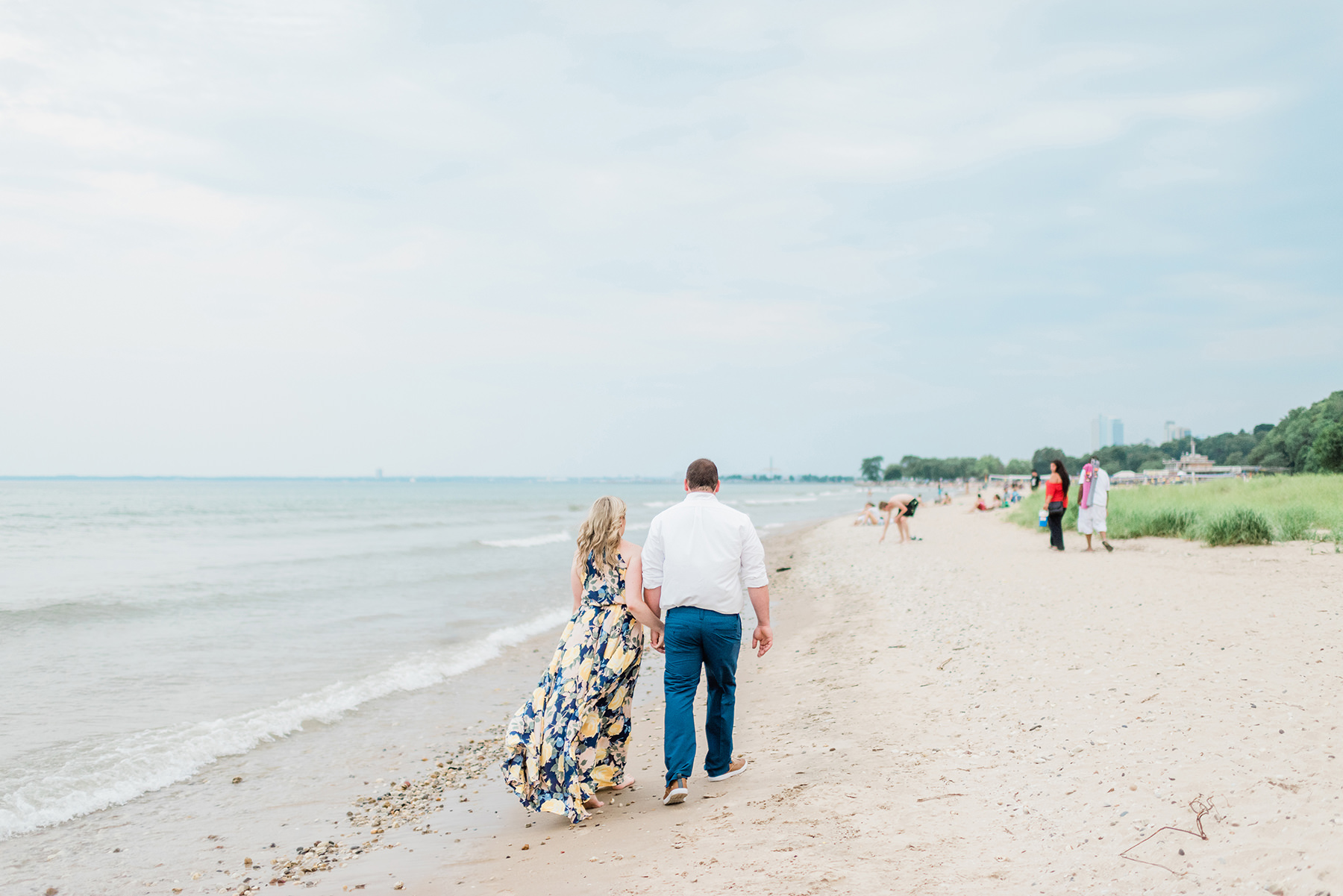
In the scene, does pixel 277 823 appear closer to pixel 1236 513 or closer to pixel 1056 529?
pixel 1056 529

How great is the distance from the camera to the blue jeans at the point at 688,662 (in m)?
4.58

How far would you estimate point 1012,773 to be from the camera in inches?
173

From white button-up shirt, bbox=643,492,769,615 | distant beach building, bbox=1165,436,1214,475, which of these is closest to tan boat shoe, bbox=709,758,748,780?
white button-up shirt, bbox=643,492,769,615

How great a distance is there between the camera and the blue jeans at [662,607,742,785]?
458 cm

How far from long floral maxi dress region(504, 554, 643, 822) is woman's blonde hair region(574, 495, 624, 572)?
0.14 ft

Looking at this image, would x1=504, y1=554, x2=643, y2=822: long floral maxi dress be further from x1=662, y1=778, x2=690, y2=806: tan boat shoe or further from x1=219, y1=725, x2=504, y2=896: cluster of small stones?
x1=219, y1=725, x2=504, y2=896: cluster of small stones

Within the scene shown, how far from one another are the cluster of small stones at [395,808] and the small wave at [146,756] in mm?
1973

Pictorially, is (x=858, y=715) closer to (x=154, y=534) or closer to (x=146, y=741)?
(x=146, y=741)

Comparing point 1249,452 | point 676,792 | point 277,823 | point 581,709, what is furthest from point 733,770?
point 1249,452

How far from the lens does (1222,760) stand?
3.97 metres

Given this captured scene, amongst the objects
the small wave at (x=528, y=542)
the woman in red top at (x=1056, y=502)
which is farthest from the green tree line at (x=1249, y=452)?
the small wave at (x=528, y=542)

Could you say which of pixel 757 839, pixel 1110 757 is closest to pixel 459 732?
pixel 757 839

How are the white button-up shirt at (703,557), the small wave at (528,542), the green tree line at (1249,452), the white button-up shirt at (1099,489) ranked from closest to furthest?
the white button-up shirt at (703,557), the white button-up shirt at (1099,489), the small wave at (528,542), the green tree line at (1249,452)

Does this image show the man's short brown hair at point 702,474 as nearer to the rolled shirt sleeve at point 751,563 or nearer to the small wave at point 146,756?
the rolled shirt sleeve at point 751,563
